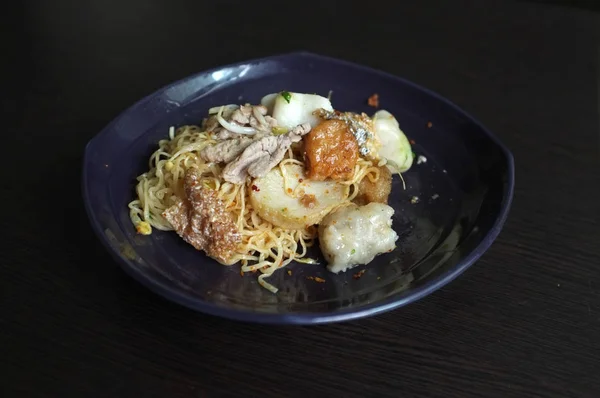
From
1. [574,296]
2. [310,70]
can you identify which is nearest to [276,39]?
[310,70]

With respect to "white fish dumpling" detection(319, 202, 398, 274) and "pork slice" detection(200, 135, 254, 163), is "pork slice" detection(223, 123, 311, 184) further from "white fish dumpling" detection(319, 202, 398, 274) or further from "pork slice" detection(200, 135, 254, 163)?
"white fish dumpling" detection(319, 202, 398, 274)

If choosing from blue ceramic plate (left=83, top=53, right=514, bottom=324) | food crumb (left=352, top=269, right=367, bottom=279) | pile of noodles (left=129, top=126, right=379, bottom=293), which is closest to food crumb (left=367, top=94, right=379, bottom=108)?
blue ceramic plate (left=83, top=53, right=514, bottom=324)

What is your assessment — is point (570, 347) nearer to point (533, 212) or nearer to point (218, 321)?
point (533, 212)

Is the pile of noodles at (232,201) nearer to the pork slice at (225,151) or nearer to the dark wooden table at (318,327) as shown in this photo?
the pork slice at (225,151)

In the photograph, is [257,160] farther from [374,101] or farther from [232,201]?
[374,101]

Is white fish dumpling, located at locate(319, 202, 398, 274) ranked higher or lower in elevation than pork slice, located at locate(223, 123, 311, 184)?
lower

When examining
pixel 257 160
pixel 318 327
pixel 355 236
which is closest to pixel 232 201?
pixel 257 160
